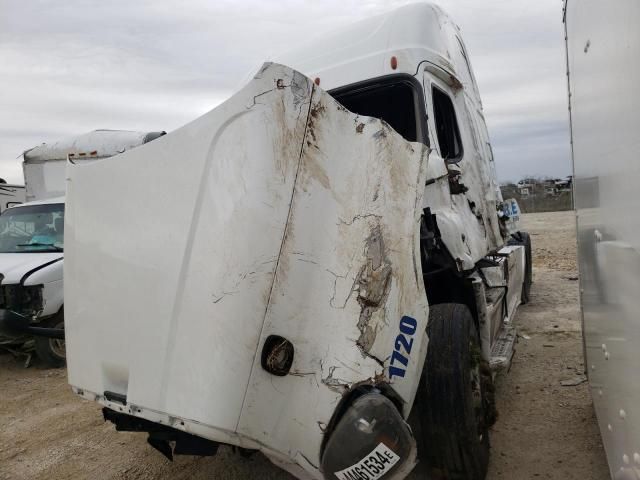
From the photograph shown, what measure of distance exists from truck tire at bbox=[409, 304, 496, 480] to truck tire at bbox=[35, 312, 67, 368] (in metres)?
5.09

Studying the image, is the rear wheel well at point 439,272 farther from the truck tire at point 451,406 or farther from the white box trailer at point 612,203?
the white box trailer at point 612,203

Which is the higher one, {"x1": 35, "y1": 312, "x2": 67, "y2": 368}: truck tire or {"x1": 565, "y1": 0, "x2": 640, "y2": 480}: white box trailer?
{"x1": 565, "y1": 0, "x2": 640, "y2": 480}: white box trailer

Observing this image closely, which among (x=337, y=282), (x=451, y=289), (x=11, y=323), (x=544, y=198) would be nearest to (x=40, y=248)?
(x=11, y=323)

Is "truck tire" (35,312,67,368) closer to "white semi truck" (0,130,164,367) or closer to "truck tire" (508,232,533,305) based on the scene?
"white semi truck" (0,130,164,367)

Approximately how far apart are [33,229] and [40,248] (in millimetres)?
577

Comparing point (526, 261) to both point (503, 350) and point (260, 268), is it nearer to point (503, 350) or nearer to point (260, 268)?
point (503, 350)

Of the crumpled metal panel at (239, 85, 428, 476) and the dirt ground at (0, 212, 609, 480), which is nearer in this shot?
the crumpled metal panel at (239, 85, 428, 476)

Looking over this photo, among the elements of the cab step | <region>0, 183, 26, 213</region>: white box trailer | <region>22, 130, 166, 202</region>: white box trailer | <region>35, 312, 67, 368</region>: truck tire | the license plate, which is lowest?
<region>35, 312, 67, 368</region>: truck tire

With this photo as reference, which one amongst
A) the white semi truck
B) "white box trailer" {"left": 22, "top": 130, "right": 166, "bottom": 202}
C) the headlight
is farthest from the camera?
"white box trailer" {"left": 22, "top": 130, "right": 166, "bottom": 202}

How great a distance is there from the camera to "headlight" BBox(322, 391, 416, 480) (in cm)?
216

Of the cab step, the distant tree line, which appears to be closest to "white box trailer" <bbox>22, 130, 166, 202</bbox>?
the cab step

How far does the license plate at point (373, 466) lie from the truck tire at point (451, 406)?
694 millimetres

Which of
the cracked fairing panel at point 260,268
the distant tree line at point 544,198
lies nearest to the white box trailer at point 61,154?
the cracked fairing panel at point 260,268

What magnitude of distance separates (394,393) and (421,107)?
2.43 m
